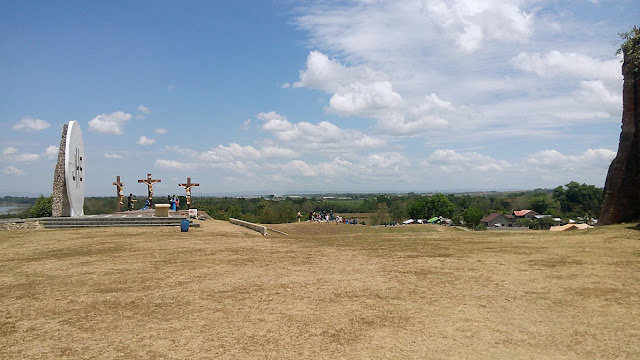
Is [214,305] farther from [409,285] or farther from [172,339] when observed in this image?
[409,285]

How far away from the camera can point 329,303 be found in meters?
6.32

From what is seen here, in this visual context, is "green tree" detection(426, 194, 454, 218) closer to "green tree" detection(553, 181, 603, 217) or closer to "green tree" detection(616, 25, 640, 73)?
"green tree" detection(553, 181, 603, 217)

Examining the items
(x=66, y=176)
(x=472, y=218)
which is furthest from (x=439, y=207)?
(x=66, y=176)

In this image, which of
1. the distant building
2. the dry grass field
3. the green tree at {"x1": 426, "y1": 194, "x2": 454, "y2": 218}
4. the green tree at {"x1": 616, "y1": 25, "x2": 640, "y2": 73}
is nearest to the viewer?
the dry grass field

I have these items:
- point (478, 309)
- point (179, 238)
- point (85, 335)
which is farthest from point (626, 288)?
point (179, 238)

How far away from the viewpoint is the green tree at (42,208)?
3658 cm

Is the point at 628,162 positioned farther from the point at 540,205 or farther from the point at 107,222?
the point at 540,205

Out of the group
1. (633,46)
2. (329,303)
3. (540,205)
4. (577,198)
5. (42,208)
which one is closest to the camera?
(329,303)

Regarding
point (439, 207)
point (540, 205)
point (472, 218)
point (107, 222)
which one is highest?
point (107, 222)

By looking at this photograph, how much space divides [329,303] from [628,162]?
14.1m

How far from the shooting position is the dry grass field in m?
4.70

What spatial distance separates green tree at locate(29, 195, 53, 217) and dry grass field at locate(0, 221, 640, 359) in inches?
1182

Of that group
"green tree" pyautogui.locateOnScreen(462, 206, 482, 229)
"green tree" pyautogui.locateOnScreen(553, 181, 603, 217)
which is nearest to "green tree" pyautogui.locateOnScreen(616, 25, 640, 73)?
"green tree" pyautogui.locateOnScreen(462, 206, 482, 229)

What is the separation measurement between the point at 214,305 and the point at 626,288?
6.25m
